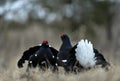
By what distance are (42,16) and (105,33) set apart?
147 inches

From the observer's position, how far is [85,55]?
769 centimetres

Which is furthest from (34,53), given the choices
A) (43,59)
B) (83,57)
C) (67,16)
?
(67,16)

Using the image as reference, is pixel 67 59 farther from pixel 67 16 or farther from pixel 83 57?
pixel 67 16

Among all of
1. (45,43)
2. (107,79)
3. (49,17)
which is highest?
(49,17)

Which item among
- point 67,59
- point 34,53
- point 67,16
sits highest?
point 67,16

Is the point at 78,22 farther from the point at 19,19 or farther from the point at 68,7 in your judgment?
the point at 19,19

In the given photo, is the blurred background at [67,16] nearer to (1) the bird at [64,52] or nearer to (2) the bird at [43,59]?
(1) the bird at [64,52]

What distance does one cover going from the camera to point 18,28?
23703mm

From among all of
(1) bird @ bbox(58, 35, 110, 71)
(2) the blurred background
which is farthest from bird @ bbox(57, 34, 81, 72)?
(2) the blurred background

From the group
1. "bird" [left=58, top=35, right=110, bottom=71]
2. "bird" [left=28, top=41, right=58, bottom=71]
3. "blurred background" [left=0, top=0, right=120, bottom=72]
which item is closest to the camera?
"bird" [left=28, top=41, right=58, bottom=71]

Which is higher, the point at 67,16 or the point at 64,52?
the point at 67,16

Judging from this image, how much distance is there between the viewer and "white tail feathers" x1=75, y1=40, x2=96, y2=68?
7645 millimetres

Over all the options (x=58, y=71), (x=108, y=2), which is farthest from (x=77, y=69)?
(x=108, y=2)

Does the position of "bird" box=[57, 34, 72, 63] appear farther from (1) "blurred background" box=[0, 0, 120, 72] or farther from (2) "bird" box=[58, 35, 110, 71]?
(1) "blurred background" box=[0, 0, 120, 72]
